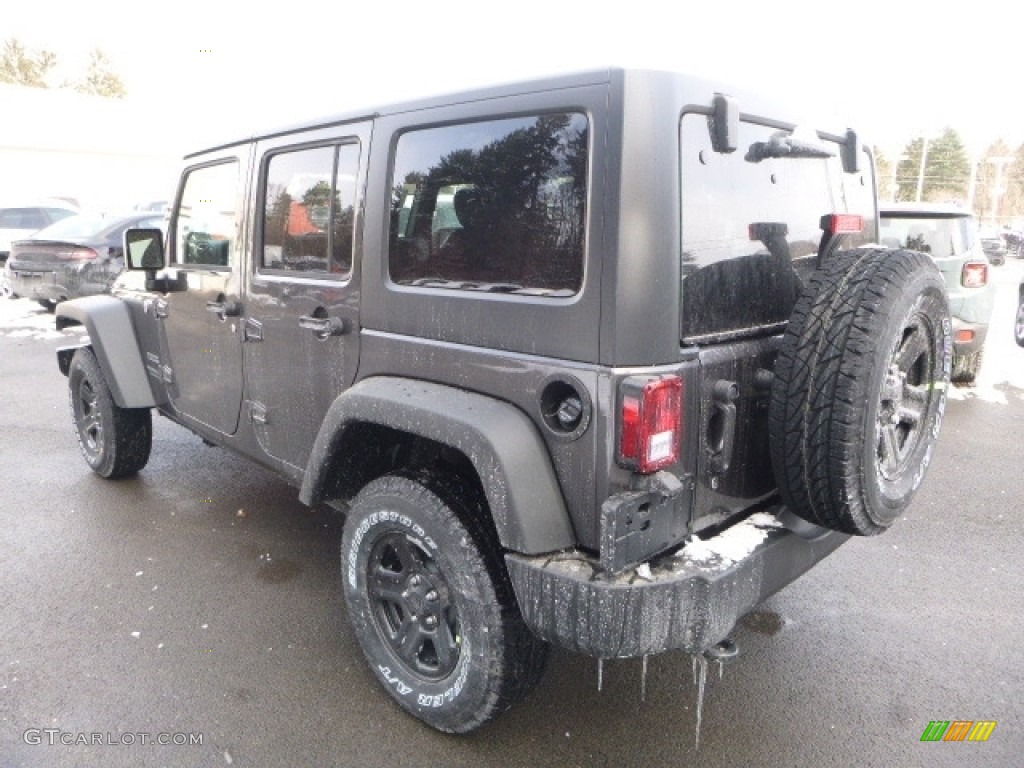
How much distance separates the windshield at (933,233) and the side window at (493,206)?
5530mm

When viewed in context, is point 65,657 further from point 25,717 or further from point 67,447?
point 67,447

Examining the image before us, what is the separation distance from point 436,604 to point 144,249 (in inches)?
100

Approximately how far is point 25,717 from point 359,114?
235cm

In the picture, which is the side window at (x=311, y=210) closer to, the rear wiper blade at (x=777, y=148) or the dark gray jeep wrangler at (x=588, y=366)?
the dark gray jeep wrangler at (x=588, y=366)

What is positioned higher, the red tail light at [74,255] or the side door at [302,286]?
the red tail light at [74,255]

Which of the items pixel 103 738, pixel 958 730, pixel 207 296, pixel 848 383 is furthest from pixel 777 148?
pixel 103 738

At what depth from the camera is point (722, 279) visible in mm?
2250

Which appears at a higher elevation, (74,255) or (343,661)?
(74,255)

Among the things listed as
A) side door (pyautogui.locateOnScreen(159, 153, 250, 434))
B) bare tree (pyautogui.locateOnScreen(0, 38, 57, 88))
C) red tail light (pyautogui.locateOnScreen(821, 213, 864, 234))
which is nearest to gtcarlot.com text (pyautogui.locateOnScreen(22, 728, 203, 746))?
side door (pyautogui.locateOnScreen(159, 153, 250, 434))

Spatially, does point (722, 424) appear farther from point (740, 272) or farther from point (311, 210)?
point (311, 210)

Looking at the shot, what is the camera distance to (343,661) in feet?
9.70

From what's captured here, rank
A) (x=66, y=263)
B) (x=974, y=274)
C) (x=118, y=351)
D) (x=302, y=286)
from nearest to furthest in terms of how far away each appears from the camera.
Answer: (x=302, y=286), (x=118, y=351), (x=974, y=274), (x=66, y=263)

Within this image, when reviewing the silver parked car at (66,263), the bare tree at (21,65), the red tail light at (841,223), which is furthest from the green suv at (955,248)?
the bare tree at (21,65)

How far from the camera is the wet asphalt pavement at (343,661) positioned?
8.21ft
